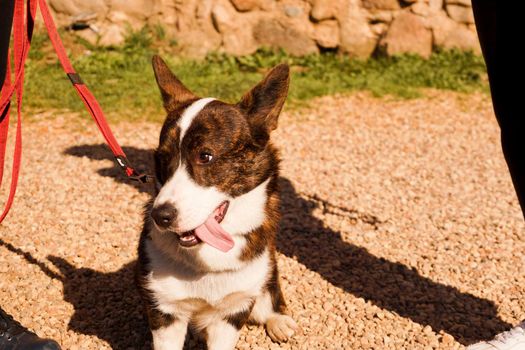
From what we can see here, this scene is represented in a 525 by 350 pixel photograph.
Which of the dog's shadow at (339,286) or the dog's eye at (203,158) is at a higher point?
the dog's eye at (203,158)

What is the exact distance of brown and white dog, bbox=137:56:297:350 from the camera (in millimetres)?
2906

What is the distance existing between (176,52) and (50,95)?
7.71 ft

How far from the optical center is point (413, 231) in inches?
207

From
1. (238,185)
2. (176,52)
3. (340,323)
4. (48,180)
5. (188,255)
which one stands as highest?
(238,185)

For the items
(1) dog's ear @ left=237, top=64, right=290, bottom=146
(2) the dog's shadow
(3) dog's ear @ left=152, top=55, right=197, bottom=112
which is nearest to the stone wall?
(2) the dog's shadow

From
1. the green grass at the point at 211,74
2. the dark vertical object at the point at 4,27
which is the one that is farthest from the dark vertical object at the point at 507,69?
the green grass at the point at 211,74

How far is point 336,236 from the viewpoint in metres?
5.16

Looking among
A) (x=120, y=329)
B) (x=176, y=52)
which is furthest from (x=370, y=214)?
(x=176, y=52)

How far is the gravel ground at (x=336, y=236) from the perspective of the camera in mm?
3908

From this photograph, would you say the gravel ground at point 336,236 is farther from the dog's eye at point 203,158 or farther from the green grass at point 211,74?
the dog's eye at point 203,158

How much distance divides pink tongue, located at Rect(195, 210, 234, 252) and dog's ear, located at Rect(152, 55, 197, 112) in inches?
29.6

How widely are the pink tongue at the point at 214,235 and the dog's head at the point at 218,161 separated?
0.14ft

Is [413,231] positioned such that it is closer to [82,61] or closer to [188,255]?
[188,255]

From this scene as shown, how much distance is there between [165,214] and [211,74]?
266 inches
